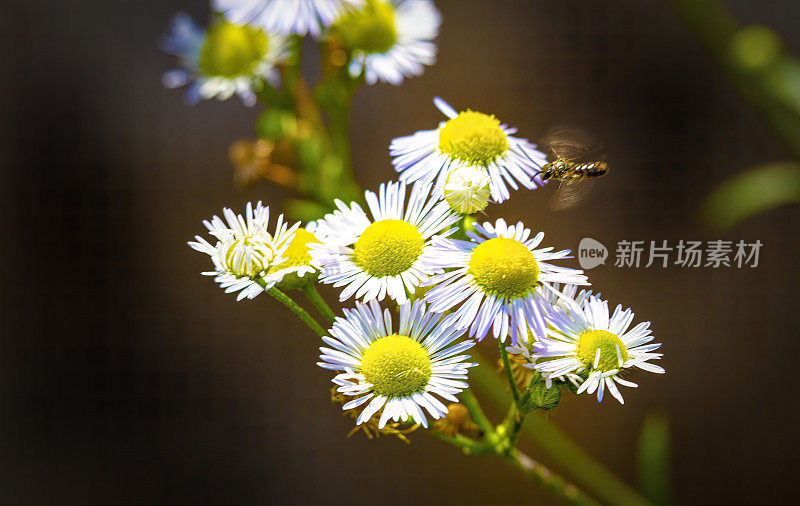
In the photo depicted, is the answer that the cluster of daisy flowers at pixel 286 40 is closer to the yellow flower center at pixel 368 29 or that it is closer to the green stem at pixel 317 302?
the yellow flower center at pixel 368 29

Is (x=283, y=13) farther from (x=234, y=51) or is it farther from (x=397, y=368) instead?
(x=397, y=368)

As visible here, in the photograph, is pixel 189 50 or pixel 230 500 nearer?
pixel 189 50

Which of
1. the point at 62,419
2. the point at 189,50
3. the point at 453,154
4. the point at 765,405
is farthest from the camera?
the point at 62,419

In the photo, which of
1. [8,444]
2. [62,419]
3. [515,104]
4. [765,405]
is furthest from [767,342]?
[8,444]

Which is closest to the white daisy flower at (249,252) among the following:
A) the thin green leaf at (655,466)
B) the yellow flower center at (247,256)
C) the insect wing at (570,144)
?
the yellow flower center at (247,256)

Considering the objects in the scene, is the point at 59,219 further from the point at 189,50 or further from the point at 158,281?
the point at 189,50

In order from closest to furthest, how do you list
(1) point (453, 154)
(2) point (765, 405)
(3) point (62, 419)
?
(1) point (453, 154) → (2) point (765, 405) → (3) point (62, 419)

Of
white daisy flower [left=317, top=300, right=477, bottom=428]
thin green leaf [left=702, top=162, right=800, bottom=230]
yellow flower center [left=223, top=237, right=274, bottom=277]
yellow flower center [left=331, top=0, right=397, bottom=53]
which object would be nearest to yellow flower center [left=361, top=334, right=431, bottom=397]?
white daisy flower [left=317, top=300, right=477, bottom=428]
